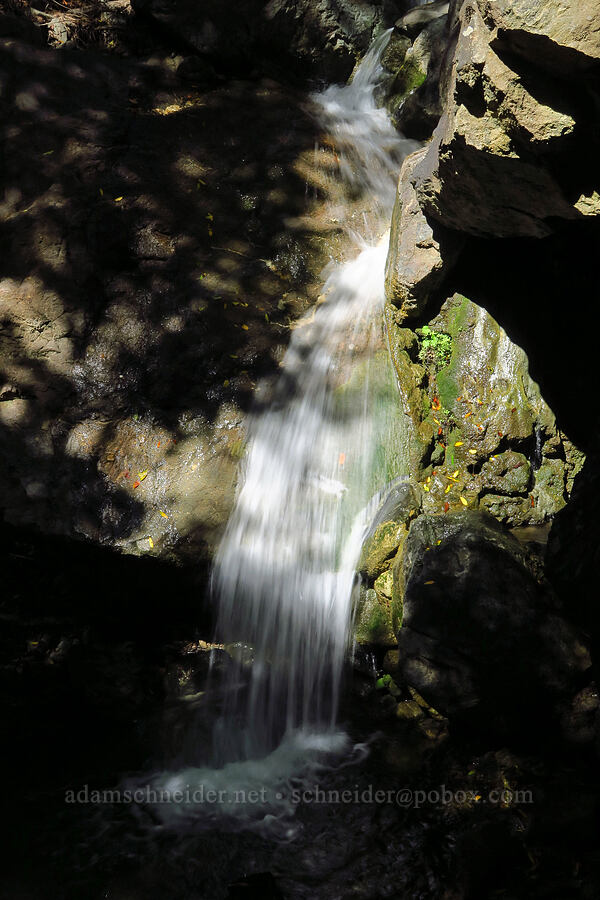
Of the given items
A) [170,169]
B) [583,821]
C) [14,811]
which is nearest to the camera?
[583,821]

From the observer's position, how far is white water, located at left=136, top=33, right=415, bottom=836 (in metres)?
3.98

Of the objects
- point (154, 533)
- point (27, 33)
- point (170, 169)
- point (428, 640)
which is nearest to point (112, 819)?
point (154, 533)

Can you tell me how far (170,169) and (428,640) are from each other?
14.2 feet

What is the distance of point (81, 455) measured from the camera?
14.4 ft

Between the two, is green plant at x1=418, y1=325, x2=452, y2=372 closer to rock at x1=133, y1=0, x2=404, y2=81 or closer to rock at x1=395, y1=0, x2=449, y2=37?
rock at x1=395, y1=0, x2=449, y2=37

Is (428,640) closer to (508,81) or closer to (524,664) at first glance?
(524,664)

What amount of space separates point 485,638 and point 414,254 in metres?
2.47

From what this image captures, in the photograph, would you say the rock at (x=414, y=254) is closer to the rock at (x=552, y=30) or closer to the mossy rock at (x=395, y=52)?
the rock at (x=552, y=30)

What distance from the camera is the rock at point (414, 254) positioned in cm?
427

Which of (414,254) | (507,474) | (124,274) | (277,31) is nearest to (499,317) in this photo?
(414,254)

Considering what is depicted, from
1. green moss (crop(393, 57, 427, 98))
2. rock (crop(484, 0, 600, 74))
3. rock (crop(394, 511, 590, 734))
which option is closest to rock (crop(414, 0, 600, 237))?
rock (crop(484, 0, 600, 74))

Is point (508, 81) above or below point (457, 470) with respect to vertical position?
above

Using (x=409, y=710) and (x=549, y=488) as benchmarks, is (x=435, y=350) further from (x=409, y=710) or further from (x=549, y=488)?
(x=409, y=710)

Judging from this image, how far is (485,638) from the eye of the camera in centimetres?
348
